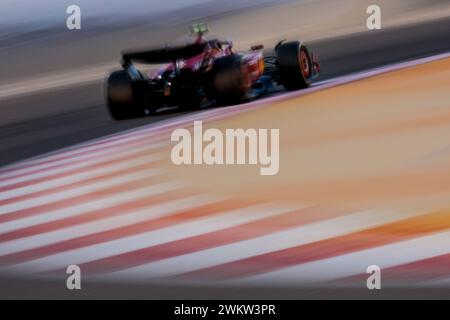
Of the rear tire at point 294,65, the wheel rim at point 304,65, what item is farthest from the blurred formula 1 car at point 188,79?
the wheel rim at point 304,65

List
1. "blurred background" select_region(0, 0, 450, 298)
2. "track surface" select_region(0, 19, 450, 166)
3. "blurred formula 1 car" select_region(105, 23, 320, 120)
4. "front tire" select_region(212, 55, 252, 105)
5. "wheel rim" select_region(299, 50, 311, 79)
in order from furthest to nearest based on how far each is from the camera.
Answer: "wheel rim" select_region(299, 50, 311, 79) → "track surface" select_region(0, 19, 450, 166) → "blurred formula 1 car" select_region(105, 23, 320, 120) → "front tire" select_region(212, 55, 252, 105) → "blurred background" select_region(0, 0, 450, 298)

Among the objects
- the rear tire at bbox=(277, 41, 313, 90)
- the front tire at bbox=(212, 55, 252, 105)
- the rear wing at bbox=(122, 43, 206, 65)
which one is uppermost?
the rear tire at bbox=(277, 41, 313, 90)

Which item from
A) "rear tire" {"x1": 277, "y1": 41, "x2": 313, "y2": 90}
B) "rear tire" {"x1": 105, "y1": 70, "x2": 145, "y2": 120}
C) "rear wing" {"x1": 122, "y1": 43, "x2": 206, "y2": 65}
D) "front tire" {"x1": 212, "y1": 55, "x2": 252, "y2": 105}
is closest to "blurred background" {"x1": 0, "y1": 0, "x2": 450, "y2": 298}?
"rear tire" {"x1": 105, "y1": 70, "x2": 145, "y2": 120}

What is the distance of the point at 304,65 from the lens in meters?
12.6

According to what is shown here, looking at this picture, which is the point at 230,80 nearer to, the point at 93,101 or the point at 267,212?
the point at 267,212

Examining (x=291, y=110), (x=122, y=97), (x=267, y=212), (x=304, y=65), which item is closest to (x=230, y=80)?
(x=291, y=110)

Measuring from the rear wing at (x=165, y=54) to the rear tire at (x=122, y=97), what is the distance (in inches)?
8.0

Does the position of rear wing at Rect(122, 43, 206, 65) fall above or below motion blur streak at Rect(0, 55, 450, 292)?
above

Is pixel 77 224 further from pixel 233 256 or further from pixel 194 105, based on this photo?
pixel 194 105

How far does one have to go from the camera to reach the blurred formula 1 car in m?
11.3

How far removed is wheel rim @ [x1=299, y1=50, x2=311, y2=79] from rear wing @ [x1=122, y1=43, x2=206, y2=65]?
58.8 inches

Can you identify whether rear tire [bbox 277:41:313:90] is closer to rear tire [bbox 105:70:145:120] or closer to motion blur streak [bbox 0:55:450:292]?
Answer: motion blur streak [bbox 0:55:450:292]

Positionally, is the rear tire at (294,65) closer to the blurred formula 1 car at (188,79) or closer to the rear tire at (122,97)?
the blurred formula 1 car at (188,79)

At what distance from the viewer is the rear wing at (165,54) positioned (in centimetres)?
1130
